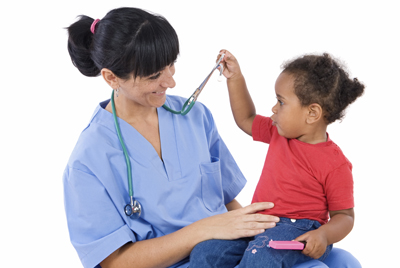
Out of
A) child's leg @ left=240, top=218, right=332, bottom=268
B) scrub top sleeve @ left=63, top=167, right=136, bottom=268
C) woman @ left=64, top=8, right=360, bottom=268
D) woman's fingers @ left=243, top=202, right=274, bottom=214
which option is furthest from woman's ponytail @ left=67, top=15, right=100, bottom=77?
child's leg @ left=240, top=218, right=332, bottom=268

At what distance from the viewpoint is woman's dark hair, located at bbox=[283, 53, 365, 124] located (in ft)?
5.79

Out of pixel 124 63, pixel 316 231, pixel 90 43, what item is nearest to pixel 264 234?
pixel 316 231

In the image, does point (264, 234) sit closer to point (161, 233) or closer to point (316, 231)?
point (316, 231)

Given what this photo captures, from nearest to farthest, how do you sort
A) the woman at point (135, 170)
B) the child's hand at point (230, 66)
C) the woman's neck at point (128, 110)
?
1. the woman at point (135, 170)
2. the woman's neck at point (128, 110)
3. the child's hand at point (230, 66)

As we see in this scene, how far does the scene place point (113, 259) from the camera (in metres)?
1.84

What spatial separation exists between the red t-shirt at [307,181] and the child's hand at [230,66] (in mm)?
368

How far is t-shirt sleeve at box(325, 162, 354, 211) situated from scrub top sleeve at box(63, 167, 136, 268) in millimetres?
700

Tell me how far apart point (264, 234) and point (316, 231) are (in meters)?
0.17

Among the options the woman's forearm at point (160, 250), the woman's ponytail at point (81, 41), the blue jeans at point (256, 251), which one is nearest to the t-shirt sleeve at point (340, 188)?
the blue jeans at point (256, 251)

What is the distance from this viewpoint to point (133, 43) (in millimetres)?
1717

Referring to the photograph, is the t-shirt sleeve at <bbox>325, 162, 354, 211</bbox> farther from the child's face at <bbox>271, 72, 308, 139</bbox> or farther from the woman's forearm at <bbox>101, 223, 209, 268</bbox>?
the woman's forearm at <bbox>101, 223, 209, 268</bbox>

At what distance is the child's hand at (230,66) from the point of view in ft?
6.83

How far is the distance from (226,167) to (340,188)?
599mm

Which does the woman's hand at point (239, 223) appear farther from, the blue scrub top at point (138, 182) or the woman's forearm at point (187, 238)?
the blue scrub top at point (138, 182)
